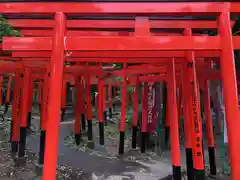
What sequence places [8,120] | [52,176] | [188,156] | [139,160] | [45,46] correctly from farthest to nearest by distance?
[8,120]
[139,160]
[188,156]
[45,46]
[52,176]

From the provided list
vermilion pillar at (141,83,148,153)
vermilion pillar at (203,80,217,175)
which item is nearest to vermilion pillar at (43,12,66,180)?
vermilion pillar at (203,80,217,175)

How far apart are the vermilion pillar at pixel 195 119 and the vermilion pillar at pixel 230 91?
3.98 ft

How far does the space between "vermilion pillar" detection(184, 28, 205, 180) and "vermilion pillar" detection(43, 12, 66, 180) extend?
2.22 meters

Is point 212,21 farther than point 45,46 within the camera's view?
Yes

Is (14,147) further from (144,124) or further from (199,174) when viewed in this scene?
(199,174)

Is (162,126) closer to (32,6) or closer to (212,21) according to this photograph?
(212,21)

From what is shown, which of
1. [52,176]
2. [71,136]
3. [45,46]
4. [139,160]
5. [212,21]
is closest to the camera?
[52,176]

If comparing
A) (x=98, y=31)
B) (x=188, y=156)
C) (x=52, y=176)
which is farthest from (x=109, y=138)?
(x=52, y=176)

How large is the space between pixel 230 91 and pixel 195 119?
1330 mm

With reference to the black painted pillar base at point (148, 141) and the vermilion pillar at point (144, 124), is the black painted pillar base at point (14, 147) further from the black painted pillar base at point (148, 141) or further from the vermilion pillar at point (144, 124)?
the black painted pillar base at point (148, 141)

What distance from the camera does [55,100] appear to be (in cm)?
292

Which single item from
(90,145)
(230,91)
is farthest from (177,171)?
(90,145)

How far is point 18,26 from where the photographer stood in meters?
4.72

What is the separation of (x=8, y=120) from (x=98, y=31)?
9423 millimetres
